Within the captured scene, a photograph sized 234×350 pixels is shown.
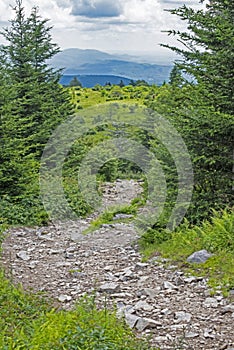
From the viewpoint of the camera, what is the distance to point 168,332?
17.9 ft

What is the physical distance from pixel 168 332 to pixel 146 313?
64 cm

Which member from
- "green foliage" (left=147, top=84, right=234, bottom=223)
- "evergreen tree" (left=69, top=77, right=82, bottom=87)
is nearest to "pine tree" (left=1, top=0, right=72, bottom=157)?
"green foliage" (left=147, top=84, right=234, bottom=223)

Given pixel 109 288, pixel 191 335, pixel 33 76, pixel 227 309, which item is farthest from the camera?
pixel 33 76

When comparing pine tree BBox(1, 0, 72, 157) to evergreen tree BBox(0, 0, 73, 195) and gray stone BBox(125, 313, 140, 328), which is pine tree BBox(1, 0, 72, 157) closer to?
evergreen tree BBox(0, 0, 73, 195)

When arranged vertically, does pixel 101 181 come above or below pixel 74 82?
below

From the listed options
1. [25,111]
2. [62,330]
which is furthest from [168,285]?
[25,111]

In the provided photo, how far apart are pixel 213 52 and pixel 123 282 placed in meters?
5.91

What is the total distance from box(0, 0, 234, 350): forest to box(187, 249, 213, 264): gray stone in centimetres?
13

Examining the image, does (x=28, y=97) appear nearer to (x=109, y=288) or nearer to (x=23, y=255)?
(x=23, y=255)

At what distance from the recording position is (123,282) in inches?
292

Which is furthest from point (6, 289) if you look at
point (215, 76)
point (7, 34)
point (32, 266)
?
point (7, 34)

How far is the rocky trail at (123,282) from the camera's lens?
548 cm

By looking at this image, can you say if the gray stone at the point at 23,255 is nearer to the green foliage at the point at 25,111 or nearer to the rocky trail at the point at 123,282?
the rocky trail at the point at 123,282

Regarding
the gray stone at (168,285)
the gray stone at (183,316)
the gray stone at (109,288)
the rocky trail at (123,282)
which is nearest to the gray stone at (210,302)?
the rocky trail at (123,282)
